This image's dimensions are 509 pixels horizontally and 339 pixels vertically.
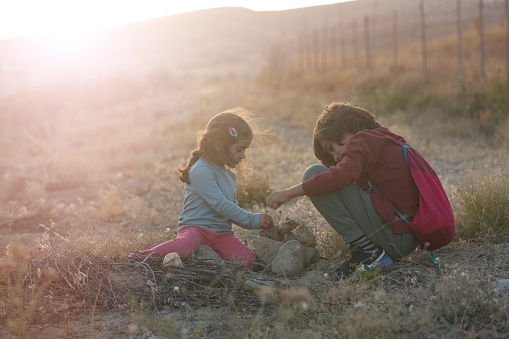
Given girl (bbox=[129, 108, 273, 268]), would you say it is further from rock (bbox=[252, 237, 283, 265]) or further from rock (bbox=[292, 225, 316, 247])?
rock (bbox=[292, 225, 316, 247])

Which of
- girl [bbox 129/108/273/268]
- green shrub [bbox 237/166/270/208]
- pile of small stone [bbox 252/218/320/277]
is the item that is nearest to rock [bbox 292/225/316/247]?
pile of small stone [bbox 252/218/320/277]

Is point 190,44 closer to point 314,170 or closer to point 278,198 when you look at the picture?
point 314,170

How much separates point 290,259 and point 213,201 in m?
→ 0.71

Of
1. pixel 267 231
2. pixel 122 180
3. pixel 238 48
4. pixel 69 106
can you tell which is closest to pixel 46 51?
pixel 238 48

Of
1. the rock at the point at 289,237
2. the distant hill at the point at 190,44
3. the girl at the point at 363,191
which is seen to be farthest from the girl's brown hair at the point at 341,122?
the distant hill at the point at 190,44

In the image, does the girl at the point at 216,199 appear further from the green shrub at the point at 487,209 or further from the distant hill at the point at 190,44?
the distant hill at the point at 190,44

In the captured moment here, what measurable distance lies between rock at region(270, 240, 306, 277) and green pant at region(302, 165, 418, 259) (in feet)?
1.22

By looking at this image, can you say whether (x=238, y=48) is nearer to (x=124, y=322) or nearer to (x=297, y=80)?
(x=297, y=80)

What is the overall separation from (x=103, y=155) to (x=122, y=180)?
3098mm

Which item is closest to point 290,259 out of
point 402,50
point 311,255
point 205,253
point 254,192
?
point 311,255

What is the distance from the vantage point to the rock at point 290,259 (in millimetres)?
3283

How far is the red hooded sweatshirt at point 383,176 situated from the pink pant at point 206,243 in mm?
853

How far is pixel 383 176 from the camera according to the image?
3.05 metres

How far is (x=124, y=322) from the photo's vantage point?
8.77 feet
